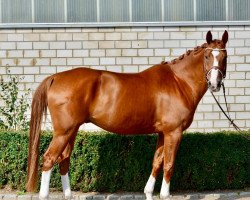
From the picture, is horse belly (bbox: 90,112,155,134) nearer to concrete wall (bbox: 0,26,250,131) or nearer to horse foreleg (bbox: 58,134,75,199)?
horse foreleg (bbox: 58,134,75,199)

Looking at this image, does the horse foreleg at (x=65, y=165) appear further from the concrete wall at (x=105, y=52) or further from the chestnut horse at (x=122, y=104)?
the concrete wall at (x=105, y=52)

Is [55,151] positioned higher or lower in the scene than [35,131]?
lower

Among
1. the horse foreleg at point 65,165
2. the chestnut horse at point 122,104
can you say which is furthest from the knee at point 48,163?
the horse foreleg at point 65,165

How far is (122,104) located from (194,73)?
1.03 metres

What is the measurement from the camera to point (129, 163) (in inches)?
334

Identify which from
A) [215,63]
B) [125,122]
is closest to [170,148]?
[125,122]

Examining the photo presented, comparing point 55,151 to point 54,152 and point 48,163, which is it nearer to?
point 54,152

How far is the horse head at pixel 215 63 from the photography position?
6.85m

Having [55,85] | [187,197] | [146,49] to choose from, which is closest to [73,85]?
[55,85]

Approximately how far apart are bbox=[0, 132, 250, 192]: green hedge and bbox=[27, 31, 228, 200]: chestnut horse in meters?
1.18

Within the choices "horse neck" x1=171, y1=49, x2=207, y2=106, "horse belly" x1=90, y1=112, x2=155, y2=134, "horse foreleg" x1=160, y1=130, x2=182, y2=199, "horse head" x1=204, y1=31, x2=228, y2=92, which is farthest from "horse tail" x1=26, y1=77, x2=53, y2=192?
"horse head" x1=204, y1=31, x2=228, y2=92

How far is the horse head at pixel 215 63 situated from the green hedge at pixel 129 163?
1.92 m

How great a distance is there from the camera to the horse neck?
728 centimetres

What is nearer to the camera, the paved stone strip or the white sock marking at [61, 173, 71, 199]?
the white sock marking at [61, 173, 71, 199]
